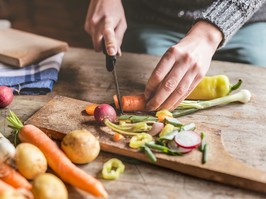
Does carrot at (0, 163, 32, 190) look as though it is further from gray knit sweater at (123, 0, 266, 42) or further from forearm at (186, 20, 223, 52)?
gray knit sweater at (123, 0, 266, 42)

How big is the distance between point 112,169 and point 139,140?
113 mm

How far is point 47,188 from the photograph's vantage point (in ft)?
3.16

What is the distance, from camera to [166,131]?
1.18 metres

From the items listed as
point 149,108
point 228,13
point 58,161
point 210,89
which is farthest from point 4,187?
point 228,13

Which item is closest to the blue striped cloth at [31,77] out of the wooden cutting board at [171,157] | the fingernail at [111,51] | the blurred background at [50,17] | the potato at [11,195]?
the wooden cutting board at [171,157]

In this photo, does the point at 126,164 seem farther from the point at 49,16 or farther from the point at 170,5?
the point at 49,16

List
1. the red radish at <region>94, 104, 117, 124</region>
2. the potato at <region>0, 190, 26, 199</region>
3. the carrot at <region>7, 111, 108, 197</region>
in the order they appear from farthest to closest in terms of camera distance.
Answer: the red radish at <region>94, 104, 117, 124</region> < the carrot at <region>7, 111, 108, 197</region> < the potato at <region>0, 190, 26, 199</region>

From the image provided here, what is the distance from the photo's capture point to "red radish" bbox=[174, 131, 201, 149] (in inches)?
44.3

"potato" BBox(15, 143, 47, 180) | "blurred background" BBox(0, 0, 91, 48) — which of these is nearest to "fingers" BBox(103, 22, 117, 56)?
"potato" BBox(15, 143, 47, 180)

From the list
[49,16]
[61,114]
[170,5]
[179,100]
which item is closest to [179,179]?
[179,100]

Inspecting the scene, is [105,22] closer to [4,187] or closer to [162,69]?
[162,69]

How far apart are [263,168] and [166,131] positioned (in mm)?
284

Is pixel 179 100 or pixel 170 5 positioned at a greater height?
pixel 170 5

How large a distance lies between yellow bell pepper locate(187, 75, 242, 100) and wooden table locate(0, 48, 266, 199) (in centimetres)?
6
